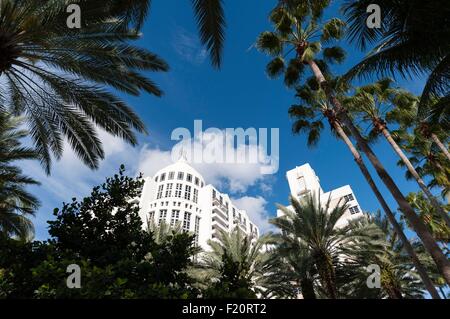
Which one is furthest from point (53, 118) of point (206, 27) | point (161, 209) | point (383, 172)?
point (161, 209)

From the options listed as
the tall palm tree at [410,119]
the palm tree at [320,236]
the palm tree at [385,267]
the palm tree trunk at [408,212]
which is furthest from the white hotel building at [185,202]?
the palm tree trunk at [408,212]

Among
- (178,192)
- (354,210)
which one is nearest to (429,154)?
(354,210)

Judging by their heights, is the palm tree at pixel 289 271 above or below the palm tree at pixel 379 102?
below

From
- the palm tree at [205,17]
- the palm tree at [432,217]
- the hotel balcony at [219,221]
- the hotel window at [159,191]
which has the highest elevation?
the hotel window at [159,191]

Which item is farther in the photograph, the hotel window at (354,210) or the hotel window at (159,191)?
the hotel window at (159,191)

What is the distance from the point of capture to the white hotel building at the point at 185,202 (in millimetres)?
62781

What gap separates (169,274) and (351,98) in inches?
560

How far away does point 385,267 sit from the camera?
18.3 meters

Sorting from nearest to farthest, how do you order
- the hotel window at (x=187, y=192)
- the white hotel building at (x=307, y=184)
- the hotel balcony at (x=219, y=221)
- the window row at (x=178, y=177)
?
1. the white hotel building at (x=307, y=184)
2. the hotel window at (x=187, y=192)
3. the window row at (x=178, y=177)
4. the hotel balcony at (x=219, y=221)

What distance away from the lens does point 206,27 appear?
6.87 meters

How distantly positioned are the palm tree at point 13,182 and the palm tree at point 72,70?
5191 millimetres

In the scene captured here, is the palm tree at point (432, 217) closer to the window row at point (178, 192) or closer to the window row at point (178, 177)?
the window row at point (178, 192)

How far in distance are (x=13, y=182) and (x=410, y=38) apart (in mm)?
18593

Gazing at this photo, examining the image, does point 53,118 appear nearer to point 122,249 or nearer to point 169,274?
point 122,249
